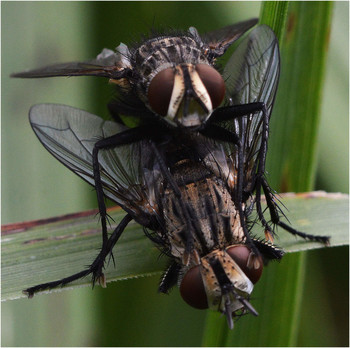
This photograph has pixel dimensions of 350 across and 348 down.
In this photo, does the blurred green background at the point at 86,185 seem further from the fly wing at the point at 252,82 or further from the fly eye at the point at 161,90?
the fly eye at the point at 161,90

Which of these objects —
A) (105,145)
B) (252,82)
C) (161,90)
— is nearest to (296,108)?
(252,82)

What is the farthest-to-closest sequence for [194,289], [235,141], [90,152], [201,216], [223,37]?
[223,37], [90,152], [235,141], [201,216], [194,289]

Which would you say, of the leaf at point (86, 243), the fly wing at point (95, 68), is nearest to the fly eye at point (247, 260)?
the leaf at point (86, 243)

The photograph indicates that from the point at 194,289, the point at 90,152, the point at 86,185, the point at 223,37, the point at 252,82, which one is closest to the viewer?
the point at 194,289

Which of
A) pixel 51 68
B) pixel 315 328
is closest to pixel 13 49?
pixel 51 68

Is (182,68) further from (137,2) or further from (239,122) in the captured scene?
Answer: (137,2)

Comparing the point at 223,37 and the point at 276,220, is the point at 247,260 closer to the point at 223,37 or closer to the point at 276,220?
the point at 276,220

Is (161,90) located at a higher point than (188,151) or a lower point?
higher
